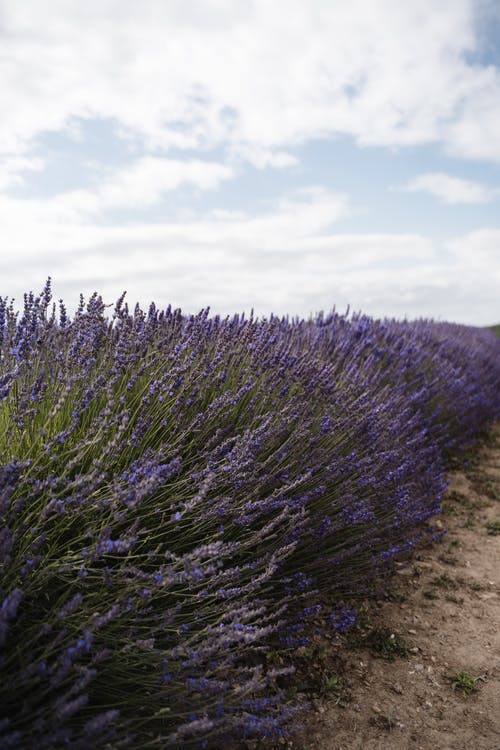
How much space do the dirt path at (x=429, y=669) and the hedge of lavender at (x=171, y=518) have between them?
0.64ft

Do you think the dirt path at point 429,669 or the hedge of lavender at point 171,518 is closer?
the hedge of lavender at point 171,518

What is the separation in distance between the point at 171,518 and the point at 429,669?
1.45 m

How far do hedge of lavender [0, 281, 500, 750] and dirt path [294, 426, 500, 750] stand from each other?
19 cm

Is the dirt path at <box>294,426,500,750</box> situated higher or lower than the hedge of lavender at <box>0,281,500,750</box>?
lower

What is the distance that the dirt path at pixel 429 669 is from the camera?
2180 mm

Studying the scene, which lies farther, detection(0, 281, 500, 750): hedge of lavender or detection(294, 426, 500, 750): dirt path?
detection(294, 426, 500, 750): dirt path

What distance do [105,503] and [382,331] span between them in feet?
16.0

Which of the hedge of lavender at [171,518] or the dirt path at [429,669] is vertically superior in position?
the hedge of lavender at [171,518]

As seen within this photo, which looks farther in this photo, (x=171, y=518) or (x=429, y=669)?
(x=429, y=669)

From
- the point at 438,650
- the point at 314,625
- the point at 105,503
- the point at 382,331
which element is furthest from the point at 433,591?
the point at 382,331

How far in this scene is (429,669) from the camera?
8.62ft

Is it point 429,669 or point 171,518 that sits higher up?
point 171,518

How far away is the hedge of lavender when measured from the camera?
154 centimetres

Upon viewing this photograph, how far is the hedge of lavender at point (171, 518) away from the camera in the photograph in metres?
1.54
